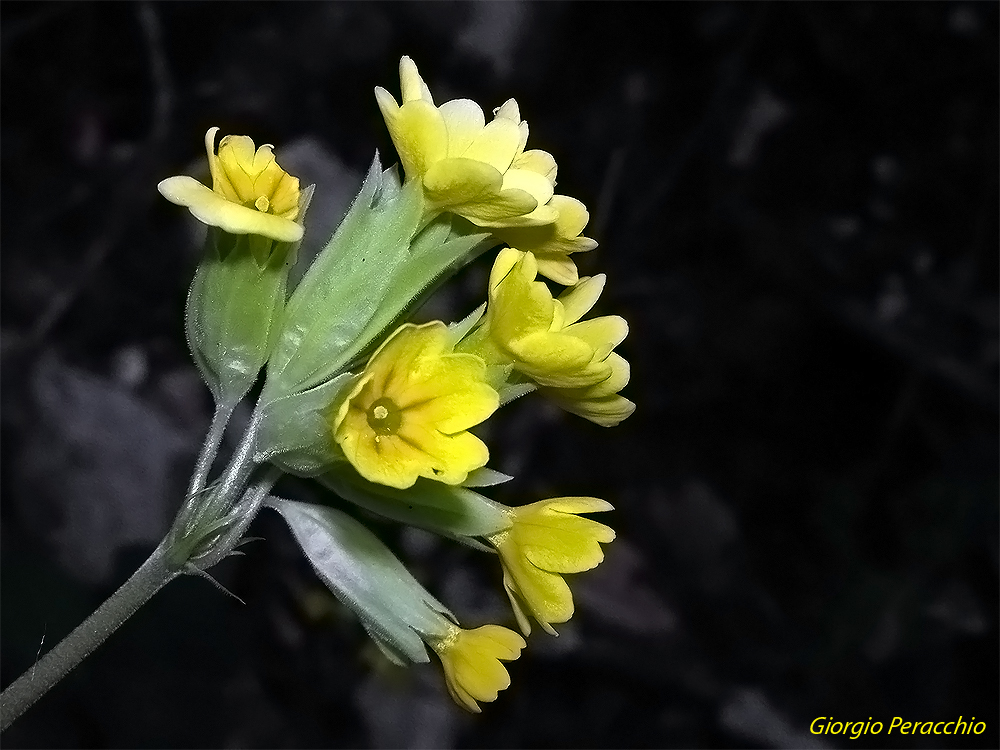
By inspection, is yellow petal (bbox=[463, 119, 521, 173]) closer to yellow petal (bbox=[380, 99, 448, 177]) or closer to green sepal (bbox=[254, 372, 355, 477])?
yellow petal (bbox=[380, 99, 448, 177])

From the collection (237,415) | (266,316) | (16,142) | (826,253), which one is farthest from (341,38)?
(266,316)

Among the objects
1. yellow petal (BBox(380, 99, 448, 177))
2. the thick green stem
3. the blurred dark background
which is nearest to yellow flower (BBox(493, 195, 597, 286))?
yellow petal (BBox(380, 99, 448, 177))

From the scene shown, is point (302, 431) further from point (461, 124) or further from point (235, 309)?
point (461, 124)

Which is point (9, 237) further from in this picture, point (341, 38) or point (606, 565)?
point (606, 565)

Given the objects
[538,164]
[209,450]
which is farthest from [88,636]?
[538,164]

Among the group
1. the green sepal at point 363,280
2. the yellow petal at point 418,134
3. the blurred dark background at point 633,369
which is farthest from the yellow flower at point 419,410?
the blurred dark background at point 633,369
